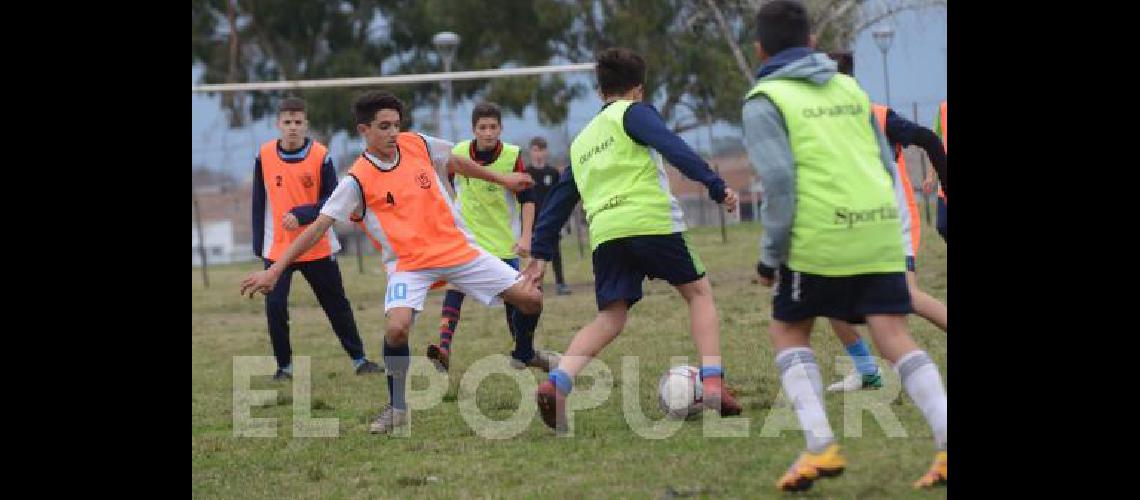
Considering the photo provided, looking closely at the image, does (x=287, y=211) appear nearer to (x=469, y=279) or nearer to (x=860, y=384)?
(x=469, y=279)

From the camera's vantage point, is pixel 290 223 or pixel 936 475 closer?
pixel 936 475

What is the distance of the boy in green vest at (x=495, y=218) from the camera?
1066 cm

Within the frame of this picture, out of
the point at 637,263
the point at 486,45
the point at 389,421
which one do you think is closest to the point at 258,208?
the point at 389,421

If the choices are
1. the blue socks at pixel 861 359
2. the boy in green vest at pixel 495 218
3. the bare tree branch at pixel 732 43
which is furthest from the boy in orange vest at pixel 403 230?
the bare tree branch at pixel 732 43

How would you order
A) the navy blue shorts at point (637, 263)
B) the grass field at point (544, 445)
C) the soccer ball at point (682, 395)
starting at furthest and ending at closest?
the soccer ball at point (682, 395), the navy blue shorts at point (637, 263), the grass field at point (544, 445)

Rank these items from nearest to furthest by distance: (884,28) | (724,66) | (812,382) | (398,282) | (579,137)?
1. (812,382)
2. (579,137)
3. (398,282)
4. (884,28)
5. (724,66)

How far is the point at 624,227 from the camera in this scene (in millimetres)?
7961

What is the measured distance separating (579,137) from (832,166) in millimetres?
2338

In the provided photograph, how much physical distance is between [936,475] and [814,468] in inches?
17.0

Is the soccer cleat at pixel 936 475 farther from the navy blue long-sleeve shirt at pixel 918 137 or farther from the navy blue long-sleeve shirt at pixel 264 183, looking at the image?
the navy blue long-sleeve shirt at pixel 264 183
